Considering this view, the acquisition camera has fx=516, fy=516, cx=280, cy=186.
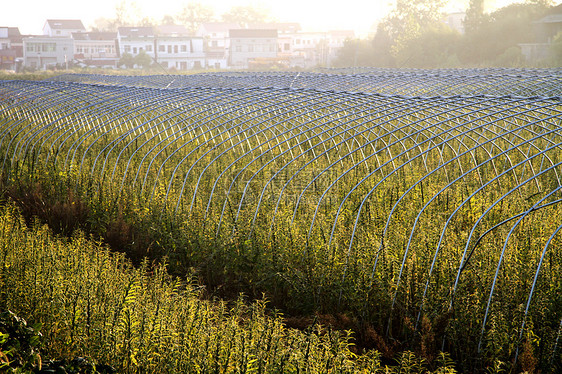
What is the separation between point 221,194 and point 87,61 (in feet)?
251

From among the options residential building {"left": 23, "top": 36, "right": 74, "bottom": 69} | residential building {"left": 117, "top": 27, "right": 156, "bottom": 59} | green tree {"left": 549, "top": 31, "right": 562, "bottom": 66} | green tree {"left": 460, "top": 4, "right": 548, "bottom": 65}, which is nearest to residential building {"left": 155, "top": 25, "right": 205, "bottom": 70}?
residential building {"left": 117, "top": 27, "right": 156, "bottom": 59}

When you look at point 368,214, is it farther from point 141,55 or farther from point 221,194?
point 141,55

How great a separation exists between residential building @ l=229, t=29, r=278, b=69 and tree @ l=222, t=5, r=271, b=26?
54793 millimetres


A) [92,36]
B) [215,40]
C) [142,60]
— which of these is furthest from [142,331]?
[215,40]

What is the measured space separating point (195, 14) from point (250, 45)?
65.1 metres

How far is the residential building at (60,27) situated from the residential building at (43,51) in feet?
78.6

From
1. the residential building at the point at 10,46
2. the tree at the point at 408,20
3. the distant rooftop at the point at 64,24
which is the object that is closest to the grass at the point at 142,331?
the tree at the point at 408,20

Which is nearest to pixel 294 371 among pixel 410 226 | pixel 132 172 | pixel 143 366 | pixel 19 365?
pixel 143 366

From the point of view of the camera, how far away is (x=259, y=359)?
13.5ft

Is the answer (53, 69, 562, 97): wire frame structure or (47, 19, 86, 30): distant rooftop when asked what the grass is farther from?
(47, 19, 86, 30): distant rooftop

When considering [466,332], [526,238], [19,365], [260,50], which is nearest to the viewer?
[19,365]

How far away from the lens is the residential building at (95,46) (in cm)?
8550

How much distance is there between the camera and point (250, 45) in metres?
82.6

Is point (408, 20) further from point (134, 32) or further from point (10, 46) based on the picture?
point (10, 46)
